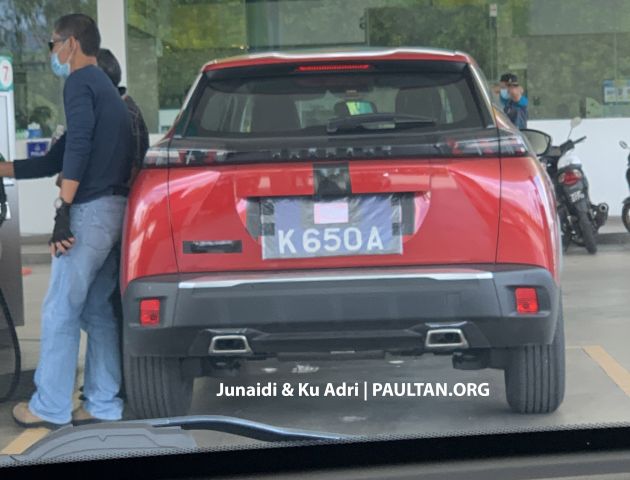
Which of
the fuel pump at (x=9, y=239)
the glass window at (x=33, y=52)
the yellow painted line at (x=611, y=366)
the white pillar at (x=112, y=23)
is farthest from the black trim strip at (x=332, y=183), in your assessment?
the glass window at (x=33, y=52)

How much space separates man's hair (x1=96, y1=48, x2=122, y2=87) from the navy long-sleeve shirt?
1.11 ft

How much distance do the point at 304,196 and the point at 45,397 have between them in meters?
1.50

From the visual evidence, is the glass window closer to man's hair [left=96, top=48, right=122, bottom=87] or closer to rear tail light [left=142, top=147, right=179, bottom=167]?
man's hair [left=96, top=48, right=122, bottom=87]

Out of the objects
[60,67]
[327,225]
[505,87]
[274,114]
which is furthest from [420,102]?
[505,87]

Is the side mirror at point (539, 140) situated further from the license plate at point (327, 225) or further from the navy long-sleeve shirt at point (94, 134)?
the navy long-sleeve shirt at point (94, 134)

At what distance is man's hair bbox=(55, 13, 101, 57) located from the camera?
480 cm

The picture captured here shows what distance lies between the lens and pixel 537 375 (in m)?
4.68

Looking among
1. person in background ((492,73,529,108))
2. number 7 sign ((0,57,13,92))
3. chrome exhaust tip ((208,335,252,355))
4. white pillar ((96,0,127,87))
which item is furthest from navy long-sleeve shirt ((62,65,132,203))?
person in background ((492,73,529,108))

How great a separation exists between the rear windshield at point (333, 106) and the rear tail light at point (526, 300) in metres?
0.59

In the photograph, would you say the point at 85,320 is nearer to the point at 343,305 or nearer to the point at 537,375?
the point at 343,305

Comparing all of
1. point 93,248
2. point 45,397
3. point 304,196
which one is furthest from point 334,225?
point 45,397

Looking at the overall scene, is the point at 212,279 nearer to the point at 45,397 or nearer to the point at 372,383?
the point at 45,397

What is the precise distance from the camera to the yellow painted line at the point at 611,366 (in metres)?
5.71

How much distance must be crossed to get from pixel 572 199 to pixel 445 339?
7.08 metres
